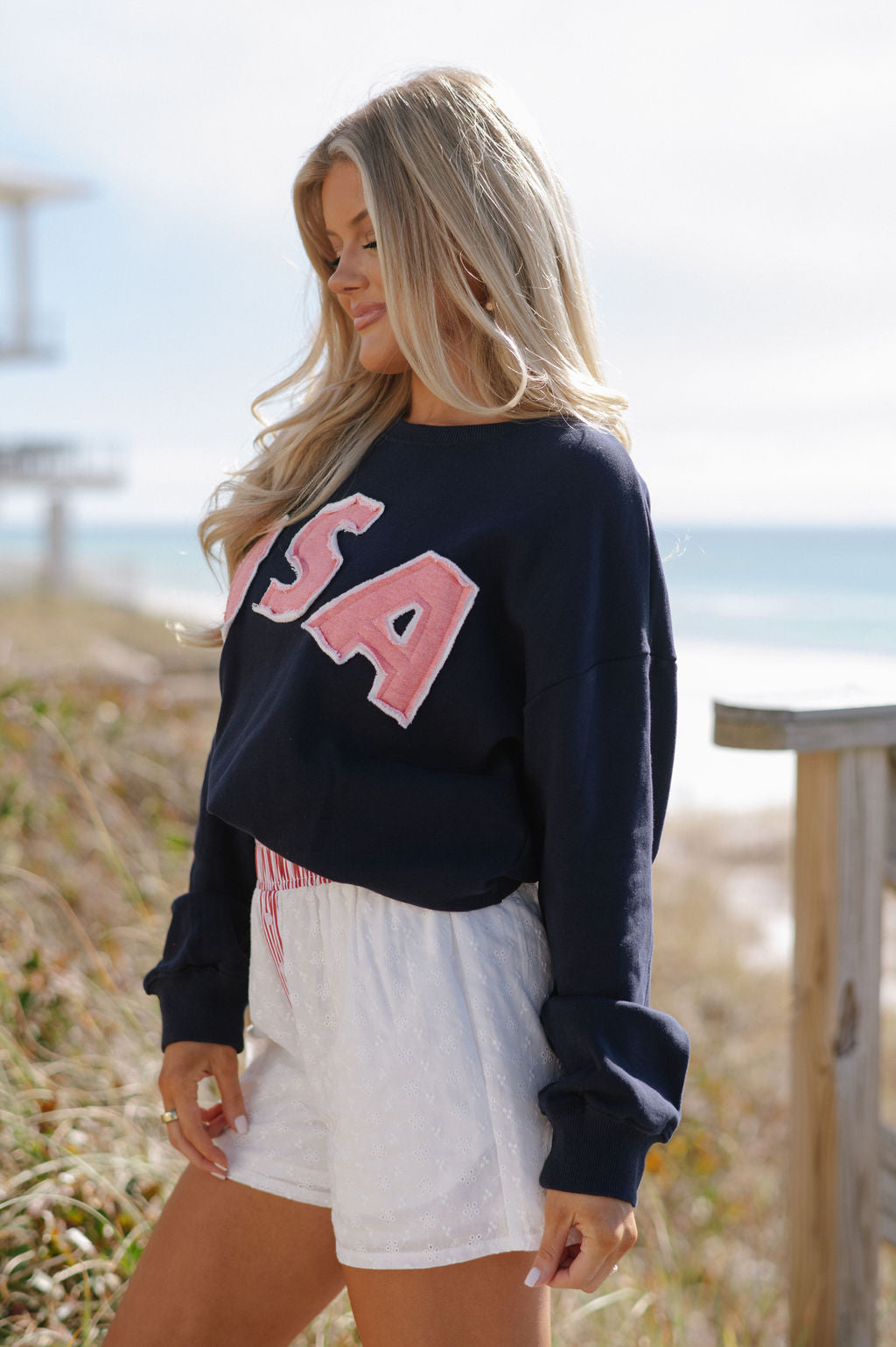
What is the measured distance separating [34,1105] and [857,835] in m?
1.62

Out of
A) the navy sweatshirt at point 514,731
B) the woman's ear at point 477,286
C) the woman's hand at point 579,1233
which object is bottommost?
the woman's hand at point 579,1233

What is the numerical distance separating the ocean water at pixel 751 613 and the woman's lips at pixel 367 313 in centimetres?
118

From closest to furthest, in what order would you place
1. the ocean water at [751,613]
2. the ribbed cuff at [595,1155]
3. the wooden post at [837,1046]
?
1. the ribbed cuff at [595,1155]
2. the wooden post at [837,1046]
3. the ocean water at [751,613]

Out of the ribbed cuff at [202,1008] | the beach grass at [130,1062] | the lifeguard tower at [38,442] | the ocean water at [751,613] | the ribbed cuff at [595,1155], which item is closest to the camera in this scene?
the ribbed cuff at [595,1155]

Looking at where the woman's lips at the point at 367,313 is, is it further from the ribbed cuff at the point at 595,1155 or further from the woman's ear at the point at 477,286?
the ribbed cuff at the point at 595,1155

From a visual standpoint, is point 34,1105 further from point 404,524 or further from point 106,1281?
point 404,524

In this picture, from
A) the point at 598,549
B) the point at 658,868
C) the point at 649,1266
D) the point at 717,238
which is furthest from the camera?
the point at 717,238

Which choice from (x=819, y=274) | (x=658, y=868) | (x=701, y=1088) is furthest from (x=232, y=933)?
(x=819, y=274)

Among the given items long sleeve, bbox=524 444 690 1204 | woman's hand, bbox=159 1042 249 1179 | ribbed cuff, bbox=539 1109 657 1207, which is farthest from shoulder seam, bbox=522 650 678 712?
woman's hand, bbox=159 1042 249 1179

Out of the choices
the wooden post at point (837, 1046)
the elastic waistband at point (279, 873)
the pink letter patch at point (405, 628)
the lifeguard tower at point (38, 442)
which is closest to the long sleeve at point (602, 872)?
the pink letter patch at point (405, 628)

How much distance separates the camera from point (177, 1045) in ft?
4.76

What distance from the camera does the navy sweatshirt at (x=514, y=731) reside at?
112 cm

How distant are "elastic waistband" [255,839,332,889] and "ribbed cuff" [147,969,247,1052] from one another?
0.17 m

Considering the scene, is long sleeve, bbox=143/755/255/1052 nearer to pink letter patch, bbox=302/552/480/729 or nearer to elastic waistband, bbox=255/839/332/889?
elastic waistband, bbox=255/839/332/889
